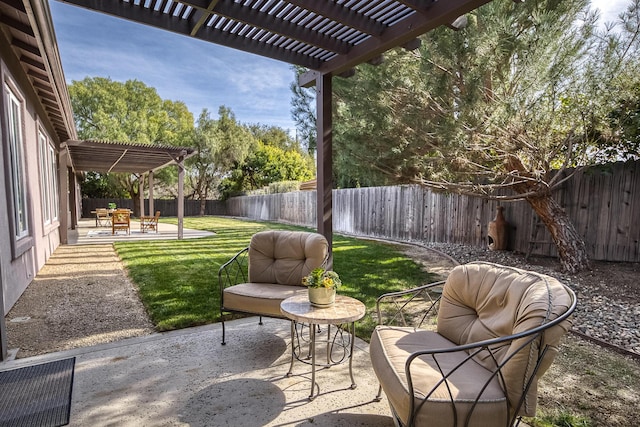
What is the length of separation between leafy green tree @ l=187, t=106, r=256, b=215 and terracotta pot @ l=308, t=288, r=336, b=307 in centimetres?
2301

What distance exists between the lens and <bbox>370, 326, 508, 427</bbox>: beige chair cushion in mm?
1374

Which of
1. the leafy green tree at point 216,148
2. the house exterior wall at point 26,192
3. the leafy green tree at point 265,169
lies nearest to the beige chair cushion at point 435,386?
the house exterior wall at point 26,192

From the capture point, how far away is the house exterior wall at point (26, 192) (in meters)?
3.58

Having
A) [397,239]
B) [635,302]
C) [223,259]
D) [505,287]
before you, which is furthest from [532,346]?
[397,239]

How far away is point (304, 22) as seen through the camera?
123 inches

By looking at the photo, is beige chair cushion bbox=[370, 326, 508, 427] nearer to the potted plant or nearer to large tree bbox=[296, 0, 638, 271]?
the potted plant

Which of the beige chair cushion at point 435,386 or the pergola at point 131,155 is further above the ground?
the pergola at point 131,155

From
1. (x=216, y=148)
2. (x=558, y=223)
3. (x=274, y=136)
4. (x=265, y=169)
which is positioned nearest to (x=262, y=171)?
(x=265, y=169)

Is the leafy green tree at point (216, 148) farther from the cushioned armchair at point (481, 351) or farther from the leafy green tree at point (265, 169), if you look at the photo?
the cushioned armchair at point (481, 351)

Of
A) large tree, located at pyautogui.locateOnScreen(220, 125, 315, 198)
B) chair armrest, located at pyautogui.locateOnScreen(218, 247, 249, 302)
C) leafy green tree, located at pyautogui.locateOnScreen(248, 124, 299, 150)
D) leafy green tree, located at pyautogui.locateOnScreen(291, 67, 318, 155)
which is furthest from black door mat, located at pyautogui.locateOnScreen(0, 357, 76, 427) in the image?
leafy green tree, located at pyautogui.locateOnScreen(248, 124, 299, 150)

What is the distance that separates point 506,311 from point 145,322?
11.0 feet

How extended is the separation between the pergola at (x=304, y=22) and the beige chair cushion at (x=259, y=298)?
7.77 feet

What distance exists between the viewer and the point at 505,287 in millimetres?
1837

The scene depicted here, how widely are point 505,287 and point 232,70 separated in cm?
2445
